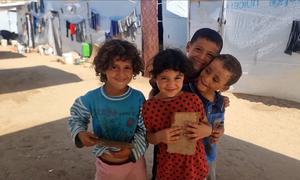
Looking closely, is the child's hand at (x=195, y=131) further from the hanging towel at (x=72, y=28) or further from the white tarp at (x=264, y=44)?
the hanging towel at (x=72, y=28)

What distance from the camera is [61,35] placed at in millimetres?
17016

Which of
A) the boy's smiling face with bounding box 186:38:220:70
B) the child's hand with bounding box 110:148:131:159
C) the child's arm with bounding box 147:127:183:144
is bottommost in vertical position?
the child's hand with bounding box 110:148:131:159

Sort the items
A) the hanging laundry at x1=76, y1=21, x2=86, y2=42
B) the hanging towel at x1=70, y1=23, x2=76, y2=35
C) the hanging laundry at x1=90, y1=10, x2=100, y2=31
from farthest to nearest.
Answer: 1. the hanging towel at x1=70, y1=23, x2=76, y2=35
2. the hanging laundry at x1=76, y1=21, x2=86, y2=42
3. the hanging laundry at x1=90, y1=10, x2=100, y2=31

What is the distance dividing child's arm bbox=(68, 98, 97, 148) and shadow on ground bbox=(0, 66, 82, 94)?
23.4ft

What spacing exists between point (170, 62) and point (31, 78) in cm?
938

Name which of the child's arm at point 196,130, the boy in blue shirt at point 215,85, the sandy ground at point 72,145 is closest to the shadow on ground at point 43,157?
the sandy ground at point 72,145

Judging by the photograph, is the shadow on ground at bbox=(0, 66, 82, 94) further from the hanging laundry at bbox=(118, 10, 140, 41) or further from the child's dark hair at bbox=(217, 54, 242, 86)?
the child's dark hair at bbox=(217, 54, 242, 86)

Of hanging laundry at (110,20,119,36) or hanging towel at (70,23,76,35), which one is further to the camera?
hanging towel at (70,23,76,35)

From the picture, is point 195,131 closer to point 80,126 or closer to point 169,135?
point 169,135

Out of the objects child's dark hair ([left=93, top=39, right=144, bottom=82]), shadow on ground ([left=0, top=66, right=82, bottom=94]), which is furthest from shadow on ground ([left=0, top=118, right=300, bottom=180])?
shadow on ground ([left=0, top=66, right=82, bottom=94])

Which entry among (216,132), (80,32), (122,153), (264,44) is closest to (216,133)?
(216,132)

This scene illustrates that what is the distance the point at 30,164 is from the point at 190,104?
2.82 m

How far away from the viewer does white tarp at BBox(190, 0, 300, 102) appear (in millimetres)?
7117

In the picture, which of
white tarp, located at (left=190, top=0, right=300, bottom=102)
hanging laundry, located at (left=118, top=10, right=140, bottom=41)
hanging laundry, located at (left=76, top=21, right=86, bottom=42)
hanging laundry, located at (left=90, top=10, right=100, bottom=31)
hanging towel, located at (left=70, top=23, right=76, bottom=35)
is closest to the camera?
white tarp, located at (left=190, top=0, right=300, bottom=102)
